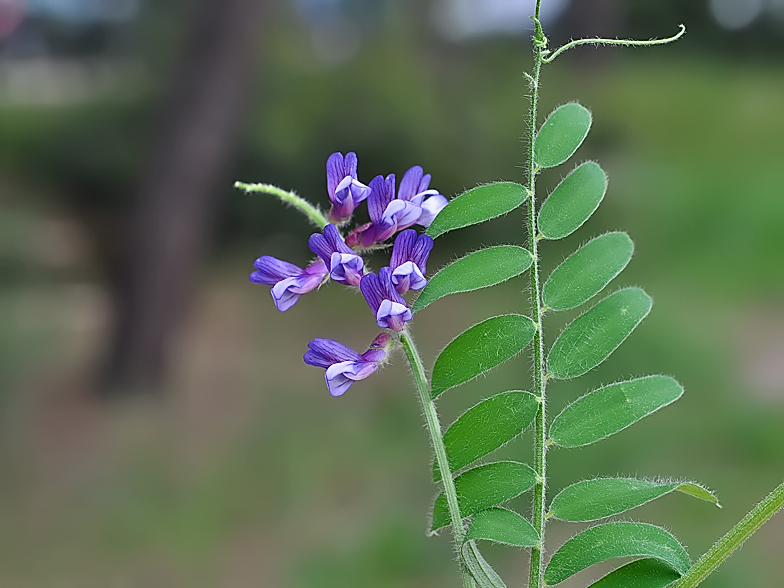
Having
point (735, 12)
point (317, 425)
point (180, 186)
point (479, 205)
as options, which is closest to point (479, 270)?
point (479, 205)

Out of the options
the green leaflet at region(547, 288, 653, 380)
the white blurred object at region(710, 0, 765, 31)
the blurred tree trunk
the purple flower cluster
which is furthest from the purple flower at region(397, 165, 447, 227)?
the white blurred object at region(710, 0, 765, 31)

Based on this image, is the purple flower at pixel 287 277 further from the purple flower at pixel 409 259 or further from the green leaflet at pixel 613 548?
the green leaflet at pixel 613 548

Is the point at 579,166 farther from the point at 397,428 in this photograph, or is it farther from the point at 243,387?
the point at 243,387

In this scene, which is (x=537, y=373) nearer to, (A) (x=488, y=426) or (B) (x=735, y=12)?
(A) (x=488, y=426)

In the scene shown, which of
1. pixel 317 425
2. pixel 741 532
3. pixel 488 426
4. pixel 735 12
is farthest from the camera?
pixel 735 12

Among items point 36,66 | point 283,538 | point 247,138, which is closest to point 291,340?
point 247,138

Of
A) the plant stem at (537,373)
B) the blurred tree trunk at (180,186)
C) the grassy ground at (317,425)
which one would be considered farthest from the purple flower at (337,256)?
the blurred tree trunk at (180,186)
